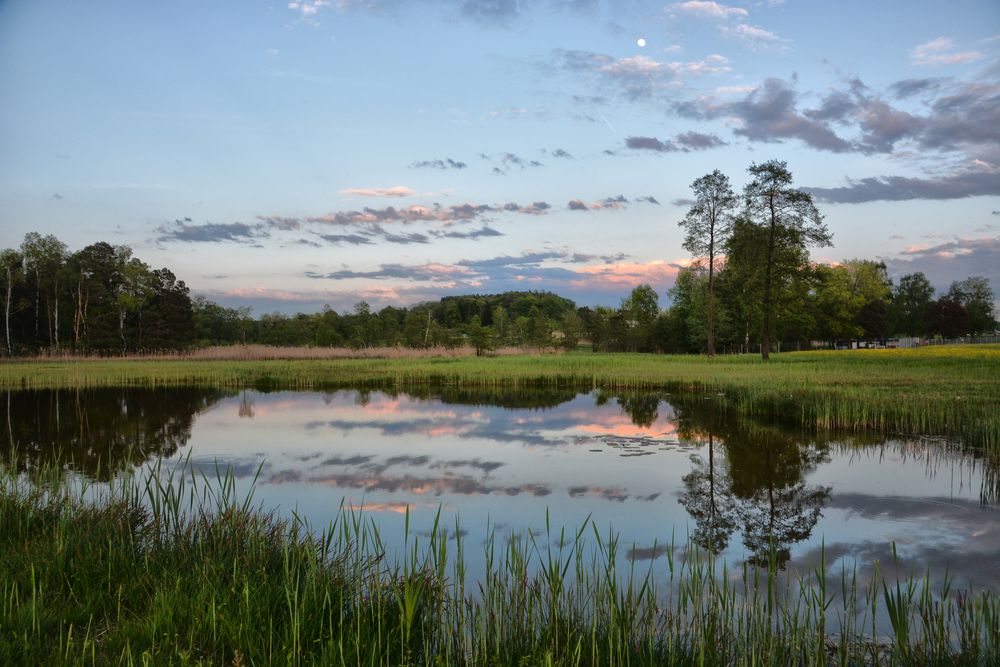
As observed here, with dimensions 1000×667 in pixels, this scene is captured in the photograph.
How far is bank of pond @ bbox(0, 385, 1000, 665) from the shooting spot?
423cm

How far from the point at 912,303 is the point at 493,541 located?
121 metres

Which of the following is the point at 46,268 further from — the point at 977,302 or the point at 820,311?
the point at 977,302

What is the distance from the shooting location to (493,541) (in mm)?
7305

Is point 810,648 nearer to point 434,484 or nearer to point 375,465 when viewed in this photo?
point 434,484

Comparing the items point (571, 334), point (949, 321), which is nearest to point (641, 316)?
point (571, 334)

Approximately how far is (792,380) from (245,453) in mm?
20566

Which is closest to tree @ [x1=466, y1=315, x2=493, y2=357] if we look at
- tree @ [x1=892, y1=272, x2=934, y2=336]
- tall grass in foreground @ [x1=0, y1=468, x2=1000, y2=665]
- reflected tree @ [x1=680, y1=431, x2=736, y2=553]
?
reflected tree @ [x1=680, y1=431, x2=736, y2=553]

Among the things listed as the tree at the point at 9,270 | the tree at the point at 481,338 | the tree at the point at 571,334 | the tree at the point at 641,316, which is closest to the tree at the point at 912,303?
the tree at the point at 641,316

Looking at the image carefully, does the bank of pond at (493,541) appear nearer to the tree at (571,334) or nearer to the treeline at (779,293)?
the treeline at (779,293)

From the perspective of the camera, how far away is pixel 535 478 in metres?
11.3

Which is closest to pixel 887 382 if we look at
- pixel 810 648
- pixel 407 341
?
pixel 810 648

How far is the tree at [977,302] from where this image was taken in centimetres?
10044

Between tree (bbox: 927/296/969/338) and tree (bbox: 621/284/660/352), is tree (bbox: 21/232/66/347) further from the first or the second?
tree (bbox: 927/296/969/338)

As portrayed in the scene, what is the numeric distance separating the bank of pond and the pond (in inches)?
2.6
